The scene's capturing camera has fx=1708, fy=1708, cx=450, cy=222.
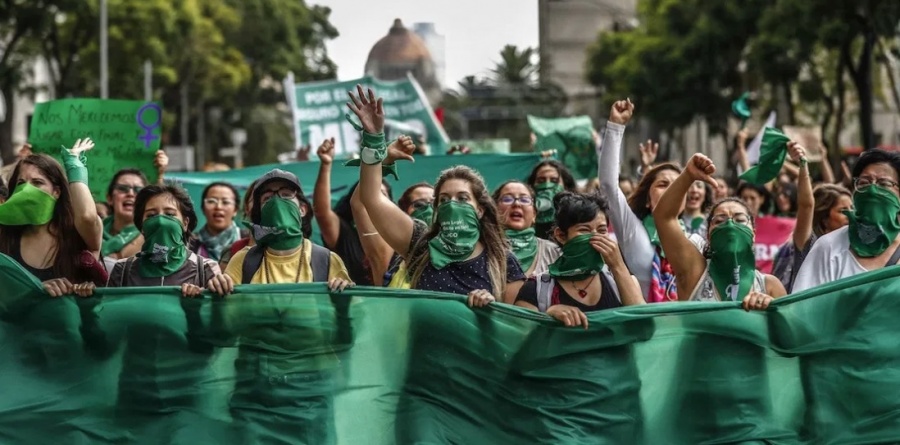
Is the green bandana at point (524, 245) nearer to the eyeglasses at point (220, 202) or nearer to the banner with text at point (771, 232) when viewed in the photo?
the eyeglasses at point (220, 202)

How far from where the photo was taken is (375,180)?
6.79 m

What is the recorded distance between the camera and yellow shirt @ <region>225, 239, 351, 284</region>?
6.90 meters

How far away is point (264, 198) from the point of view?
7.10 metres

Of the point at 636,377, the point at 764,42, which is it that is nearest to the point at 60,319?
the point at 636,377

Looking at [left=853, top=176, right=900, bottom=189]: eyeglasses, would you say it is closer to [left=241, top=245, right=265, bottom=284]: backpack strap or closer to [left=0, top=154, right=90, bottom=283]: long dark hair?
[left=241, top=245, right=265, bottom=284]: backpack strap

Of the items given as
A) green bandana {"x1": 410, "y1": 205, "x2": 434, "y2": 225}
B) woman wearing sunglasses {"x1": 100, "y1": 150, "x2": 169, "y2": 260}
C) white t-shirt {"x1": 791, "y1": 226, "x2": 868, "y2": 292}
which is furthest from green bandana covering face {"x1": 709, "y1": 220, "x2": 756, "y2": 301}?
woman wearing sunglasses {"x1": 100, "y1": 150, "x2": 169, "y2": 260}

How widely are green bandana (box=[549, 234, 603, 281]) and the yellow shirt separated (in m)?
0.97

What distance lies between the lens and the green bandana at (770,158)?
7.92m

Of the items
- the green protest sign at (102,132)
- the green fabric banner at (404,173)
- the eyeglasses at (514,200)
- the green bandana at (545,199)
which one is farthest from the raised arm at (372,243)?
the green fabric banner at (404,173)

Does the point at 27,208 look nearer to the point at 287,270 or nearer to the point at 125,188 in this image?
the point at 287,270

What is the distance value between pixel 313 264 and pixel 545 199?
248cm

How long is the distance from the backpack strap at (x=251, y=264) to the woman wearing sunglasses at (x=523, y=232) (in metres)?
1.34

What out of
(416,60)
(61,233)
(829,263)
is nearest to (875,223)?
(829,263)

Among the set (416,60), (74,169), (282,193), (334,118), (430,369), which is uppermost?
(416,60)
